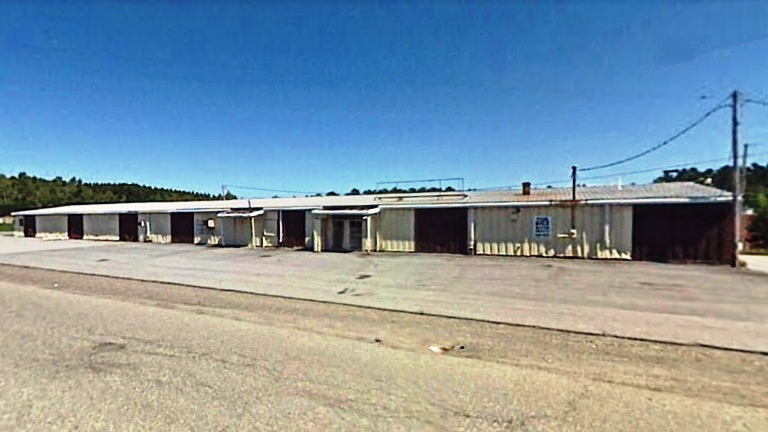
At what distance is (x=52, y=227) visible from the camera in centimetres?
3869

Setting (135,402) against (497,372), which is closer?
(135,402)

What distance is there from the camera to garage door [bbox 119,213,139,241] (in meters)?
32.6

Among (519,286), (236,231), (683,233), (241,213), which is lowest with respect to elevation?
(519,286)

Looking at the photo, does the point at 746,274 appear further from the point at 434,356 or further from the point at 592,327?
the point at 434,356

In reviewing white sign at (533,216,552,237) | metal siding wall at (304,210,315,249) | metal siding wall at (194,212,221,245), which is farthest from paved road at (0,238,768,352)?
metal siding wall at (194,212,221,245)

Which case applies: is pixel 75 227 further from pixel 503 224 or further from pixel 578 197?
pixel 578 197

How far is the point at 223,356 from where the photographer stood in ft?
17.0

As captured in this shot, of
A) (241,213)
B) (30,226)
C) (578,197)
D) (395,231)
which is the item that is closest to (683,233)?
(578,197)

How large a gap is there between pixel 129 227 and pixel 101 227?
383 centimetres

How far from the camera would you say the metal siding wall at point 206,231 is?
27938 mm

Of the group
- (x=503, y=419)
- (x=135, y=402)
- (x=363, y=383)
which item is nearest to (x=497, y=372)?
(x=503, y=419)

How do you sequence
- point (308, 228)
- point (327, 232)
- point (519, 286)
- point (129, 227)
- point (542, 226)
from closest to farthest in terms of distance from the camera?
1. point (519, 286)
2. point (542, 226)
3. point (327, 232)
4. point (308, 228)
5. point (129, 227)

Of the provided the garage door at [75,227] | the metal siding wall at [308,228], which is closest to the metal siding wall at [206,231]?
the metal siding wall at [308,228]

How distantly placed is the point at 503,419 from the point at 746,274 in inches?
616
